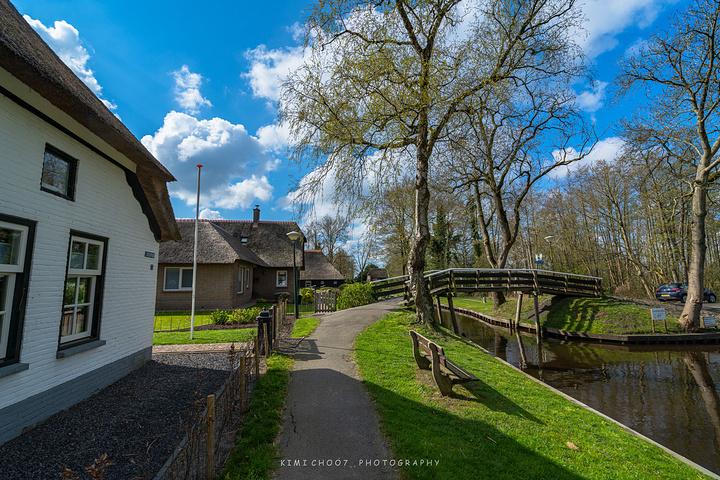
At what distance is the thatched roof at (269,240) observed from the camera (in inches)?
942

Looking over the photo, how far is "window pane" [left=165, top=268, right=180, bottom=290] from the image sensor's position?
18250 millimetres

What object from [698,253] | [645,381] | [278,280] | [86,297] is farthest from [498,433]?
[278,280]

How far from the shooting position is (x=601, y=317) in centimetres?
1599

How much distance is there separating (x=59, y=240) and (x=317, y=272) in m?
26.8

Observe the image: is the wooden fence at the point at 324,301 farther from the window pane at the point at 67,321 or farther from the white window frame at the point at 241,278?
the window pane at the point at 67,321

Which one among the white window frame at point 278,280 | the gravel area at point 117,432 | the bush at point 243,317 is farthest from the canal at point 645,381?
the white window frame at point 278,280

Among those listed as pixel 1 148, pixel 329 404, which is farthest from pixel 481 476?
pixel 1 148

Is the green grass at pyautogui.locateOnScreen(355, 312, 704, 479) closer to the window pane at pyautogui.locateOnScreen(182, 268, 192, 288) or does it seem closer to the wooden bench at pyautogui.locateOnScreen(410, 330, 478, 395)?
the wooden bench at pyautogui.locateOnScreen(410, 330, 478, 395)

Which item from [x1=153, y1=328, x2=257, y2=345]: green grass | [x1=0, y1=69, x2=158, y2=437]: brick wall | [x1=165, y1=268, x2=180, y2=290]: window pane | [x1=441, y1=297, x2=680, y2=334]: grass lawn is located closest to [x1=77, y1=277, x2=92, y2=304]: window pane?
[x1=0, y1=69, x2=158, y2=437]: brick wall

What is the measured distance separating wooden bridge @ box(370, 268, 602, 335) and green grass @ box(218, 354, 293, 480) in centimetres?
820

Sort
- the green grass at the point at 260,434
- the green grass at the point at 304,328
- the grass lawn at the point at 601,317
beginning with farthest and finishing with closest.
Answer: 1. the grass lawn at the point at 601,317
2. the green grass at the point at 304,328
3. the green grass at the point at 260,434

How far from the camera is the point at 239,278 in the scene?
19844 mm

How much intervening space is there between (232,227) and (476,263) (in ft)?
75.6

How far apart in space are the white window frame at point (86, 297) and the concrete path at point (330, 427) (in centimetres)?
389
